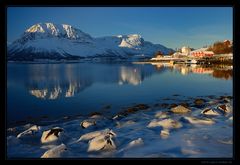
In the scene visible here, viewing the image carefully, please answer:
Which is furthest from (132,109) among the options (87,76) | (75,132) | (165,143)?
(87,76)

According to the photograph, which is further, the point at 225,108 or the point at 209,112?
the point at 209,112

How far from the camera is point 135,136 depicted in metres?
4.41

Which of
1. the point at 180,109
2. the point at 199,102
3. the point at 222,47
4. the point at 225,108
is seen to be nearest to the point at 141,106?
the point at 180,109

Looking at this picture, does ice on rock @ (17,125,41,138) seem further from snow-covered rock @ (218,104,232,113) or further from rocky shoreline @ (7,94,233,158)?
snow-covered rock @ (218,104,232,113)

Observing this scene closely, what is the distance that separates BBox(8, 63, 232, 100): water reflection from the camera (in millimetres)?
6707

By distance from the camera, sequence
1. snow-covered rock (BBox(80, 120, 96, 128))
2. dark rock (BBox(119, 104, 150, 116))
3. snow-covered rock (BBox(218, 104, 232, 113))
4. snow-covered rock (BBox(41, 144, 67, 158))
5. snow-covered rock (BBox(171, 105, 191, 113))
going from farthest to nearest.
→ dark rock (BBox(119, 104, 150, 116)), snow-covered rock (BBox(171, 105, 191, 113)), snow-covered rock (BBox(218, 104, 232, 113)), snow-covered rock (BBox(80, 120, 96, 128)), snow-covered rock (BBox(41, 144, 67, 158))

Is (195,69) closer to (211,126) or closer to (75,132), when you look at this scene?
(211,126)

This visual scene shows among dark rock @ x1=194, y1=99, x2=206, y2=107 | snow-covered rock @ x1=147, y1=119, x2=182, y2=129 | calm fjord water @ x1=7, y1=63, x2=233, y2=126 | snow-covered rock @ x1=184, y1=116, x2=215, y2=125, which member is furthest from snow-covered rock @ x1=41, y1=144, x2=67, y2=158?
dark rock @ x1=194, y1=99, x2=206, y2=107

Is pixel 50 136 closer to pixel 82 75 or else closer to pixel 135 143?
pixel 135 143

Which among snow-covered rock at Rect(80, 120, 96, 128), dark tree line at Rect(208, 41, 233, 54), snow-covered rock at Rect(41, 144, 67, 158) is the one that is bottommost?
snow-covered rock at Rect(41, 144, 67, 158)

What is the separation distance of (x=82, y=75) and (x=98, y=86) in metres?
1.60

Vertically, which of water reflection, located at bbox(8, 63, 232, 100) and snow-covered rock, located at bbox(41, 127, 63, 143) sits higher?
water reflection, located at bbox(8, 63, 232, 100)

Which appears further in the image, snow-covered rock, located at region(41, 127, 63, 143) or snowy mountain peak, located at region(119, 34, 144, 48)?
snowy mountain peak, located at region(119, 34, 144, 48)
